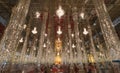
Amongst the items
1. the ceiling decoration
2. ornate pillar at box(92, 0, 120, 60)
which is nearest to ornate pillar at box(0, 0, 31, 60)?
the ceiling decoration

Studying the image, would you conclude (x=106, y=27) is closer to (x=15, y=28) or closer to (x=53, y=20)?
(x=15, y=28)

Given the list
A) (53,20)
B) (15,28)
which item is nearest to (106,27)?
(15,28)

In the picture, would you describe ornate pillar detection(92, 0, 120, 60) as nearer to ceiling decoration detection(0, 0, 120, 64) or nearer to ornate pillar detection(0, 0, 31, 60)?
ceiling decoration detection(0, 0, 120, 64)

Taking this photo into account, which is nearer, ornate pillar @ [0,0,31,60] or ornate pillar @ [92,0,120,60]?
ornate pillar @ [0,0,31,60]

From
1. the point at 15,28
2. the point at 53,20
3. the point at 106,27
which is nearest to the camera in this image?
the point at 15,28

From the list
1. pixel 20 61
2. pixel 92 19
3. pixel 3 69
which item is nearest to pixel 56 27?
pixel 92 19

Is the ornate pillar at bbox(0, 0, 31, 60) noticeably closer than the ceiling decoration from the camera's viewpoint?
Yes

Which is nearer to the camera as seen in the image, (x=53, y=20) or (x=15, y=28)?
(x=15, y=28)

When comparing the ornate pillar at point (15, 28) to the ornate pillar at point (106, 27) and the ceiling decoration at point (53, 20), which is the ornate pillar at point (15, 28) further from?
the ornate pillar at point (106, 27)

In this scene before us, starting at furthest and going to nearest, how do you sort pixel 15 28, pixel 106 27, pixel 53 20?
pixel 53 20 → pixel 106 27 → pixel 15 28

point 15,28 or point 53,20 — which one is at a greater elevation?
point 53,20

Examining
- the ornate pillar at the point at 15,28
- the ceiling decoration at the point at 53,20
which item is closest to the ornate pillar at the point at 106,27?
the ceiling decoration at the point at 53,20

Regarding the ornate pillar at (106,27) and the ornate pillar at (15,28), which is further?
the ornate pillar at (106,27)

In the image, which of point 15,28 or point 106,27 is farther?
point 106,27
